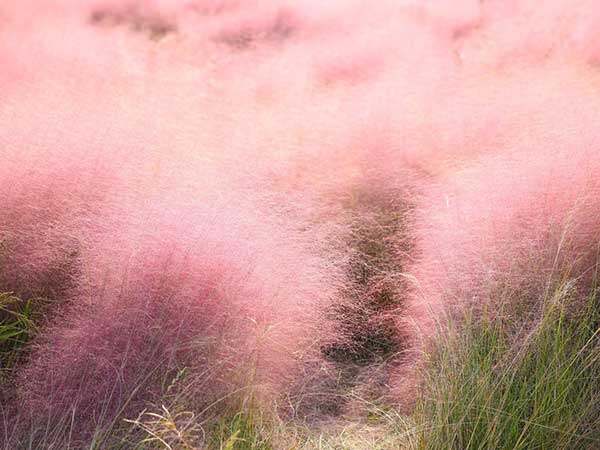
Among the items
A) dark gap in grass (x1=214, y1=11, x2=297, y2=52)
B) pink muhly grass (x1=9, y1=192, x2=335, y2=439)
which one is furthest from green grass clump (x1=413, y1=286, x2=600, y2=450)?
dark gap in grass (x1=214, y1=11, x2=297, y2=52)

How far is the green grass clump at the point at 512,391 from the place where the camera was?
185 cm

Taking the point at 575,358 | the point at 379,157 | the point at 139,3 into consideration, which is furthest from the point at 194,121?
the point at 575,358

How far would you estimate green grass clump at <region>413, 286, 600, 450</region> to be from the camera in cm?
185

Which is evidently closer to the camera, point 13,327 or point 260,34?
point 13,327

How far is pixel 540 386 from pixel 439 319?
1.34 feet

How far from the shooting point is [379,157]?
3607mm

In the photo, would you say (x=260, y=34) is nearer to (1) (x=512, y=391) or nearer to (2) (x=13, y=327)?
(2) (x=13, y=327)

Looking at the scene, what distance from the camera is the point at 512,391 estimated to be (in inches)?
76.3

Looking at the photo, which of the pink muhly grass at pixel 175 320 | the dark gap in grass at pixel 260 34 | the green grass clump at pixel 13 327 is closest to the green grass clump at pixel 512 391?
the pink muhly grass at pixel 175 320

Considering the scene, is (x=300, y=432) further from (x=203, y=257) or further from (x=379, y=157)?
(x=379, y=157)

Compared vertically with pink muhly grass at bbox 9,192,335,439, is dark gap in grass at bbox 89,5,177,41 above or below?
above

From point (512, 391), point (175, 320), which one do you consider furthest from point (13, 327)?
point (512, 391)

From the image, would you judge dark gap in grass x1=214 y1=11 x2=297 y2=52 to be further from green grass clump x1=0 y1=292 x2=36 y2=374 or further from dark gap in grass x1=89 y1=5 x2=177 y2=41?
green grass clump x1=0 y1=292 x2=36 y2=374

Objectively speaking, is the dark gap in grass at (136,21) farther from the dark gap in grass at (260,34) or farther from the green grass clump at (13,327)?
the green grass clump at (13,327)
